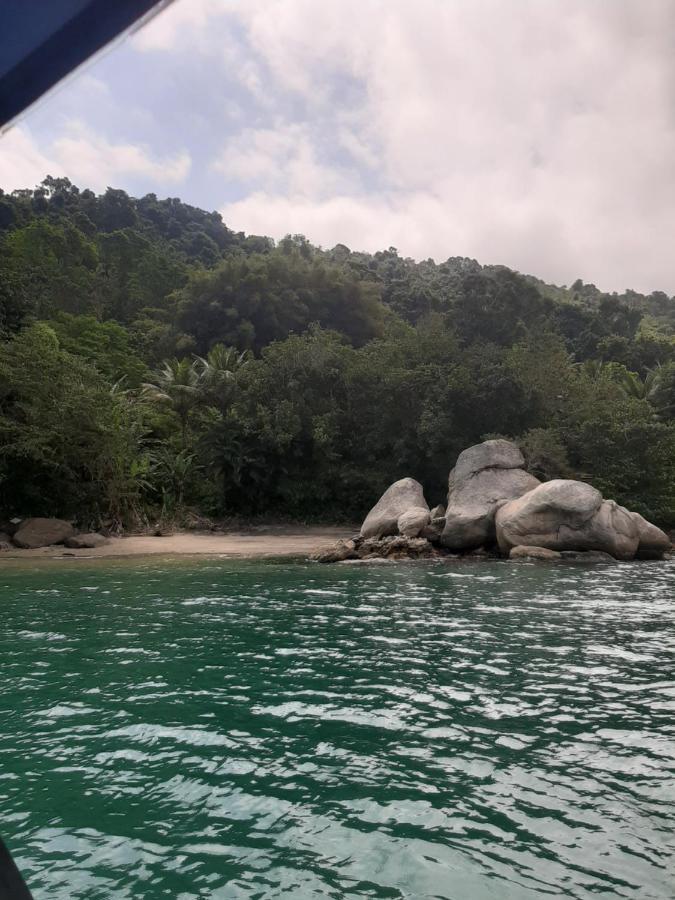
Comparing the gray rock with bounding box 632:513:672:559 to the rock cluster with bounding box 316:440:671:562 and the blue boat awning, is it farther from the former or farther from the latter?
the blue boat awning

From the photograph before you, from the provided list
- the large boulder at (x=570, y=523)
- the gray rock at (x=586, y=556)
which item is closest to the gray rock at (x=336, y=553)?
the large boulder at (x=570, y=523)

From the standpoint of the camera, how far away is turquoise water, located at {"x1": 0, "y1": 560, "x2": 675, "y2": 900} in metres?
3.56

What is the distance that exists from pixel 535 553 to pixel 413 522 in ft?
12.0

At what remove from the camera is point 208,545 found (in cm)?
2169

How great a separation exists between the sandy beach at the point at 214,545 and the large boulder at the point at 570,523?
6.19 metres

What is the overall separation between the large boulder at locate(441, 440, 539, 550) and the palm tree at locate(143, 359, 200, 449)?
1427cm

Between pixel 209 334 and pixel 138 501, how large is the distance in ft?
59.5

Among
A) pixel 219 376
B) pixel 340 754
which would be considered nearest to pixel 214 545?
pixel 219 376

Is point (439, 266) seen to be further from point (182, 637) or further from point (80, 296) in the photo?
point (182, 637)

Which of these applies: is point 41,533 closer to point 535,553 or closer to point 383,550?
point 383,550

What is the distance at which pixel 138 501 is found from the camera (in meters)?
25.7

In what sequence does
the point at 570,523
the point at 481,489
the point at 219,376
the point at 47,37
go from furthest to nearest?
the point at 219,376 < the point at 481,489 < the point at 570,523 < the point at 47,37

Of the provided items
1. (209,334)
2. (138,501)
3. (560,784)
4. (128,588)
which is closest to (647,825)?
(560,784)

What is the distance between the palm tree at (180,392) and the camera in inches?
1237
